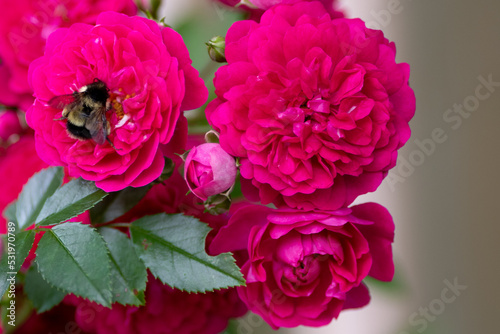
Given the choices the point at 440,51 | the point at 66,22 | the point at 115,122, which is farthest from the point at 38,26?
the point at 440,51

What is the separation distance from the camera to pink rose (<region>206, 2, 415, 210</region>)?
1.04 feet

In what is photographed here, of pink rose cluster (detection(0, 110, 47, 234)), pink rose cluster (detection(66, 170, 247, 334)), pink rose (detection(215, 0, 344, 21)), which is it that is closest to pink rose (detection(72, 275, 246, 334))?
pink rose cluster (detection(66, 170, 247, 334))

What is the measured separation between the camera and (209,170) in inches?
12.7

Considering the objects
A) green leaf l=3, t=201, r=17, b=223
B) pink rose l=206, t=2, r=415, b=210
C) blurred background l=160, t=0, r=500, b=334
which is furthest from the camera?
blurred background l=160, t=0, r=500, b=334

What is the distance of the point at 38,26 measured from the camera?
44 centimetres

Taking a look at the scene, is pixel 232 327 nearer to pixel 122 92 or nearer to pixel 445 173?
pixel 122 92

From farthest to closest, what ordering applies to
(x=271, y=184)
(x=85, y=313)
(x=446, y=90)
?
1. (x=446, y=90)
2. (x=85, y=313)
3. (x=271, y=184)

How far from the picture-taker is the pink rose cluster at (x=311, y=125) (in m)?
0.32

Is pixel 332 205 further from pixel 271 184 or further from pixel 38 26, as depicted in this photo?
pixel 38 26

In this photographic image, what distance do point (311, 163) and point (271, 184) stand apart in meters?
0.03

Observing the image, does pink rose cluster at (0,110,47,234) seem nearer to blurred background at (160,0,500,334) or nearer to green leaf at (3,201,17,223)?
green leaf at (3,201,17,223)

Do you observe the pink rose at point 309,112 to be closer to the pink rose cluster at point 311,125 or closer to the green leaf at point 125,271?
the pink rose cluster at point 311,125

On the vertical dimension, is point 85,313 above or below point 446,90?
below

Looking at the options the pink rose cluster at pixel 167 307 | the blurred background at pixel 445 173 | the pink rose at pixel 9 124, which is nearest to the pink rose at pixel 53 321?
the pink rose cluster at pixel 167 307
